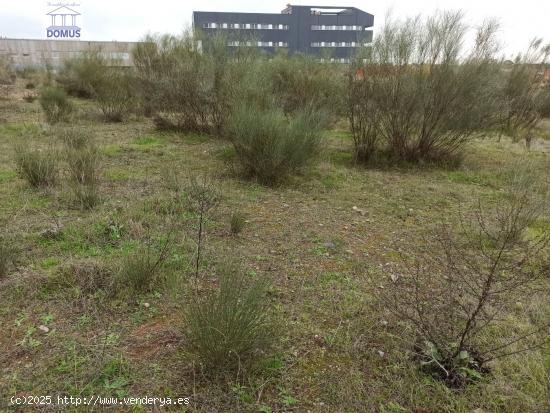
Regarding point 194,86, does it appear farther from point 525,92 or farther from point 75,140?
point 525,92

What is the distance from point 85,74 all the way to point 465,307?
632 inches

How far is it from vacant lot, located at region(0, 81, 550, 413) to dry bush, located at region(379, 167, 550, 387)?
9 cm

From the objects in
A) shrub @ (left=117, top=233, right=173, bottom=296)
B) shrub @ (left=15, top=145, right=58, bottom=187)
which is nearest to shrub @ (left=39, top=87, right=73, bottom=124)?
shrub @ (left=15, top=145, right=58, bottom=187)

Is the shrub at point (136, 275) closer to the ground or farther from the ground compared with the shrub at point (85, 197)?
closer to the ground

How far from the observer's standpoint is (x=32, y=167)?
495 cm

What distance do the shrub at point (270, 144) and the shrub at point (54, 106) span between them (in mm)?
6452

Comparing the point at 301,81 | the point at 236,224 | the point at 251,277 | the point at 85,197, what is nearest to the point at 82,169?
the point at 85,197

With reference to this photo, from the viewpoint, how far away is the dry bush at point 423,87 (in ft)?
22.5

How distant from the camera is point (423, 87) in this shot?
684 cm

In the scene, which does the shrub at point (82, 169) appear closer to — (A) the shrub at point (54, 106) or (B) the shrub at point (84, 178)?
(B) the shrub at point (84, 178)

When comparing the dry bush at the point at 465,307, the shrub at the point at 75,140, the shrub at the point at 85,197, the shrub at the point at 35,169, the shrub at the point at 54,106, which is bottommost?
the dry bush at the point at 465,307

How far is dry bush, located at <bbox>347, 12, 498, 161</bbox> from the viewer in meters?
6.86

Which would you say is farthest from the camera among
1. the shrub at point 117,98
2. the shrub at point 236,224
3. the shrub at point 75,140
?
the shrub at point 117,98

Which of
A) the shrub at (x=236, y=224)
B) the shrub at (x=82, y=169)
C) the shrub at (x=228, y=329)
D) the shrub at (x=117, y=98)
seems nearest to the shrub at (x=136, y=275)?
the shrub at (x=228, y=329)
